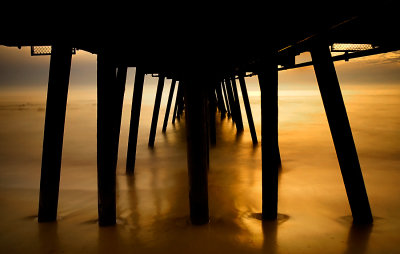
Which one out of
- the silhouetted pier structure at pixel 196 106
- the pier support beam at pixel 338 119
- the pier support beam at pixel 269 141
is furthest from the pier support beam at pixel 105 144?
the pier support beam at pixel 338 119

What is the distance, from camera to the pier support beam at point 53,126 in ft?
9.92

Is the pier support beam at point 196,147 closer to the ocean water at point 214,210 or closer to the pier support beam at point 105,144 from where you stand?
the ocean water at point 214,210

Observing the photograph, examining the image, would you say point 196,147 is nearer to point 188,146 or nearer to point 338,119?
point 188,146

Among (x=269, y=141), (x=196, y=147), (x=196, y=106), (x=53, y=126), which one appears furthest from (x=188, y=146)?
(x=53, y=126)

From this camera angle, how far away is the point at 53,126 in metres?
3.09

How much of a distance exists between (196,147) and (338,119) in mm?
1275

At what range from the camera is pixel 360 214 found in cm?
301

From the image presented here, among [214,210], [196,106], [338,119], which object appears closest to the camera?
[338,119]

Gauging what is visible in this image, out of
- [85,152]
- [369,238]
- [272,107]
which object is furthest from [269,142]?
[85,152]

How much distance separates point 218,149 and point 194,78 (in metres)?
4.74

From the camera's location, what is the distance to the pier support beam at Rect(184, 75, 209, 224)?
3.03m

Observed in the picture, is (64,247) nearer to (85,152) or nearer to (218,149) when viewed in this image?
(218,149)

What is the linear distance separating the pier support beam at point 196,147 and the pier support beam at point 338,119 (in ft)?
3.53

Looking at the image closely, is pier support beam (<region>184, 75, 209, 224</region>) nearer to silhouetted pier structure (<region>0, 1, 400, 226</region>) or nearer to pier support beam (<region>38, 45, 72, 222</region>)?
silhouetted pier structure (<region>0, 1, 400, 226</region>)
